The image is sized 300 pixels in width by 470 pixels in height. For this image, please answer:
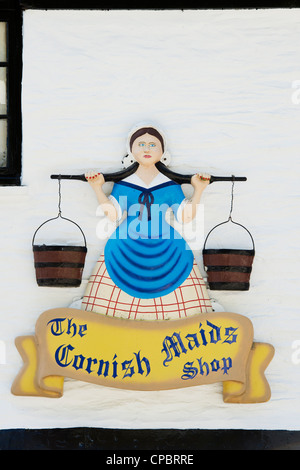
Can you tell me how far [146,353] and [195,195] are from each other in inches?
38.4

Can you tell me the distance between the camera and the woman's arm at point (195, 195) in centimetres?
344

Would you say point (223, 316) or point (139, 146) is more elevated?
point (139, 146)

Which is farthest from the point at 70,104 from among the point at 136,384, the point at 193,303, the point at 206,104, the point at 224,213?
the point at 136,384

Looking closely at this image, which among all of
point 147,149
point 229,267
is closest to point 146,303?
point 229,267

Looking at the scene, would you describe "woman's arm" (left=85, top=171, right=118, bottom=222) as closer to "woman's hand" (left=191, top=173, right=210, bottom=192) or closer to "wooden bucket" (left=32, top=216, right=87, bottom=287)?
"wooden bucket" (left=32, top=216, right=87, bottom=287)

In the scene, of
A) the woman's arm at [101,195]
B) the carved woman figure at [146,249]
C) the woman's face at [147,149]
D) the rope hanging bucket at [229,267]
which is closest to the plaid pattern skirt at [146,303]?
the carved woman figure at [146,249]

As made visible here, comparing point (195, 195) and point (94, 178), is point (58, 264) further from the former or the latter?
point (195, 195)

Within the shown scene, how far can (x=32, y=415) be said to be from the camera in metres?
3.54

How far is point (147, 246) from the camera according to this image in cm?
344

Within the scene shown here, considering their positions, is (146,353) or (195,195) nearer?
(146,353)

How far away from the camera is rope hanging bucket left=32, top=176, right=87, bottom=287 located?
335 centimetres

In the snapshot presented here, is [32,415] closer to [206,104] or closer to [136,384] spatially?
[136,384]

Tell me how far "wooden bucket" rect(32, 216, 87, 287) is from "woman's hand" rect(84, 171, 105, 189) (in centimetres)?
39

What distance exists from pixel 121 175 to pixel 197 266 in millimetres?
720
